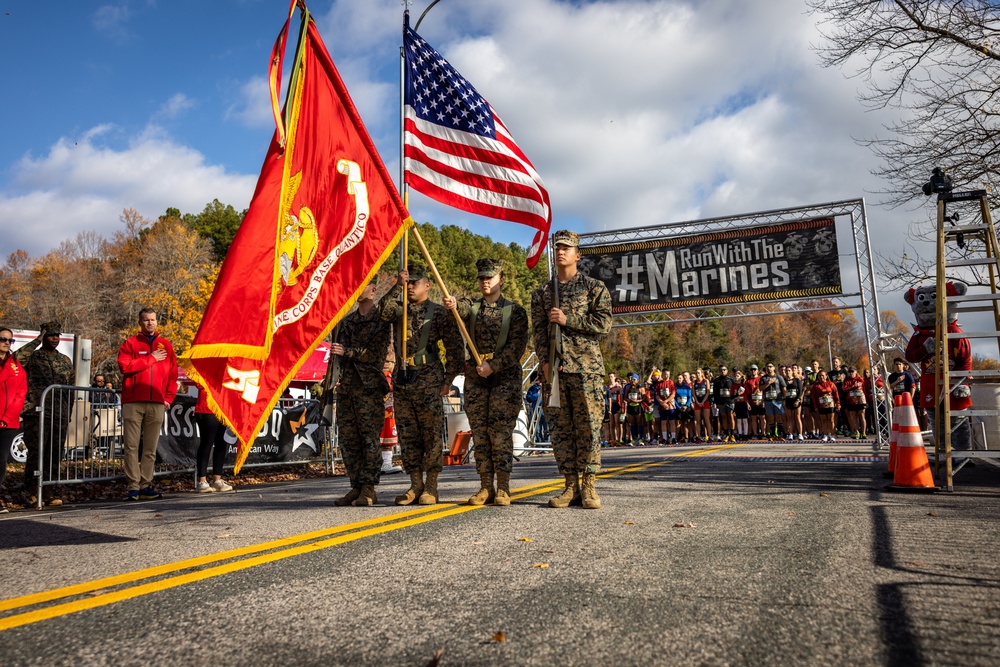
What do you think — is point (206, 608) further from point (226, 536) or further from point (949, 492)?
point (949, 492)

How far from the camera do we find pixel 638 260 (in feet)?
60.3

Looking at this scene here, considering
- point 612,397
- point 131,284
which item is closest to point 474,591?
point 612,397

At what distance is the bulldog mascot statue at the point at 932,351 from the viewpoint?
288 inches

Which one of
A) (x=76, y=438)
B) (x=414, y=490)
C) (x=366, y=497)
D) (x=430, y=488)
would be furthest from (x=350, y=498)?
(x=76, y=438)

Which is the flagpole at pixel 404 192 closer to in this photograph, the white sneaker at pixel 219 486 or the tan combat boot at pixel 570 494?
the tan combat boot at pixel 570 494

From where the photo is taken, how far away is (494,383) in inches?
242

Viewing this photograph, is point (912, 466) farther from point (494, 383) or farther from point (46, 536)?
point (46, 536)

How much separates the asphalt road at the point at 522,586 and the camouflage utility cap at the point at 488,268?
6.73 feet

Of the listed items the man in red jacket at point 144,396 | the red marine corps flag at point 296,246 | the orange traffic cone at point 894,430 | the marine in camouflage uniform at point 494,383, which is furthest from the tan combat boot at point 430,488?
the orange traffic cone at point 894,430

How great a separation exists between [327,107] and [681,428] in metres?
18.0

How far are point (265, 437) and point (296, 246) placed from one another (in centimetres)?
733

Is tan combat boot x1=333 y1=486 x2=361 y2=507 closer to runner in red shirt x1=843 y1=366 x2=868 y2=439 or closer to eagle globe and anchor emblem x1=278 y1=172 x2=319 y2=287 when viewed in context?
eagle globe and anchor emblem x1=278 y1=172 x2=319 y2=287

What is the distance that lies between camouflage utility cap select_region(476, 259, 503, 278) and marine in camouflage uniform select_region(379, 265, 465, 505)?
54 centimetres

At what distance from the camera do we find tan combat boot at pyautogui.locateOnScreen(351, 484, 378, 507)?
20.5 ft
